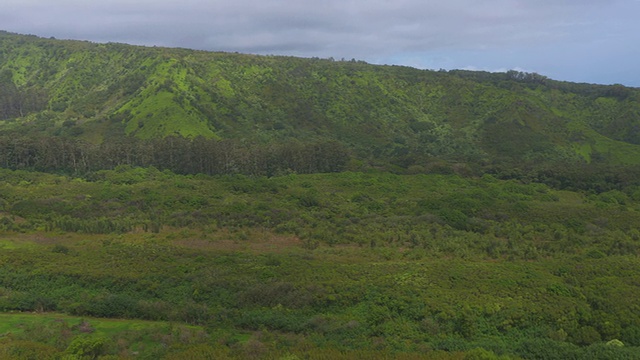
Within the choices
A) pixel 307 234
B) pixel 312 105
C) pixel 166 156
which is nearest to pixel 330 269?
pixel 307 234

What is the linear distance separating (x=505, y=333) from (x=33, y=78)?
546 ft

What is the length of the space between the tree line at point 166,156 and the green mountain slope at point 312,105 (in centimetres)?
1397

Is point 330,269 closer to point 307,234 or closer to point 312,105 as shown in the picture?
point 307,234

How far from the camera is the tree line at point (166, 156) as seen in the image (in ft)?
264

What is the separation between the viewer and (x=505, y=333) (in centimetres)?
2612

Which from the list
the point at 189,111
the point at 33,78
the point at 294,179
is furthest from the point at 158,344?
the point at 33,78

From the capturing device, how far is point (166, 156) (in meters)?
83.2

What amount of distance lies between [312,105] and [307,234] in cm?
9146

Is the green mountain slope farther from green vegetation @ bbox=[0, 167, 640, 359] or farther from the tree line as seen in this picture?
green vegetation @ bbox=[0, 167, 640, 359]

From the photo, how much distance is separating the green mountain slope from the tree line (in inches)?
550

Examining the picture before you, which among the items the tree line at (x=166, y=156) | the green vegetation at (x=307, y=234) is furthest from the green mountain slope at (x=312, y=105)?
the tree line at (x=166, y=156)

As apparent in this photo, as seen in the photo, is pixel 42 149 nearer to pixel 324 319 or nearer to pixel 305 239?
pixel 305 239

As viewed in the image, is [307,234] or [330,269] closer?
[330,269]

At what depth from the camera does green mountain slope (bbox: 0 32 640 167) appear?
106 meters
